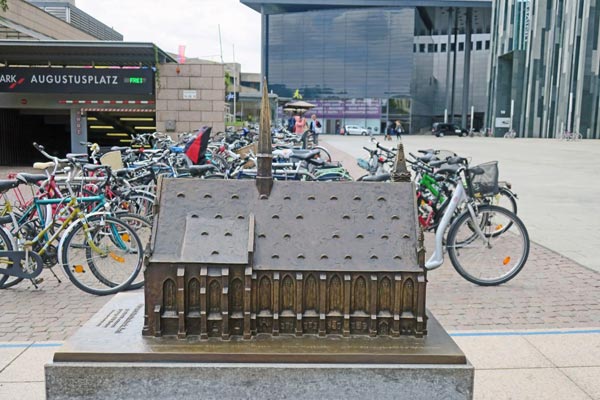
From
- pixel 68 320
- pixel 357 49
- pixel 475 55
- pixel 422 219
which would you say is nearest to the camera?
pixel 68 320

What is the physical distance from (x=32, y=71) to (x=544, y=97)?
5157 centimetres

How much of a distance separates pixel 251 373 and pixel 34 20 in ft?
81.7

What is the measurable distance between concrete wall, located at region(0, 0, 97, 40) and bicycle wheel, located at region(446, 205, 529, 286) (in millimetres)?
19090

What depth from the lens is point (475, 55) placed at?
91.4m

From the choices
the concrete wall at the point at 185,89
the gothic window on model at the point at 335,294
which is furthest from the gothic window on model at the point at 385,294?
the concrete wall at the point at 185,89

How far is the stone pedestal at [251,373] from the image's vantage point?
246cm

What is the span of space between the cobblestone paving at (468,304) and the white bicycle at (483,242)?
17 cm

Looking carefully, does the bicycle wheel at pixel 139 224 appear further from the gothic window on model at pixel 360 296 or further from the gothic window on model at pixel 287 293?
the gothic window on model at pixel 360 296

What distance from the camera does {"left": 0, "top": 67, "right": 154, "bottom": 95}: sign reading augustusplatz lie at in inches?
613

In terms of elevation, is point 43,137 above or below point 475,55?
below

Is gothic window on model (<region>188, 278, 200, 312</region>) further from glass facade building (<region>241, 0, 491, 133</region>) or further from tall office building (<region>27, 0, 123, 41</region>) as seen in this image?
glass facade building (<region>241, 0, 491, 133</region>)

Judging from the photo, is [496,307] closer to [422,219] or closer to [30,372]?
[422,219]

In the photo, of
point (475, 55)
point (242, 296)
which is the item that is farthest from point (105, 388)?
point (475, 55)

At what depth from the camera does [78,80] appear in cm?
A: 1567
